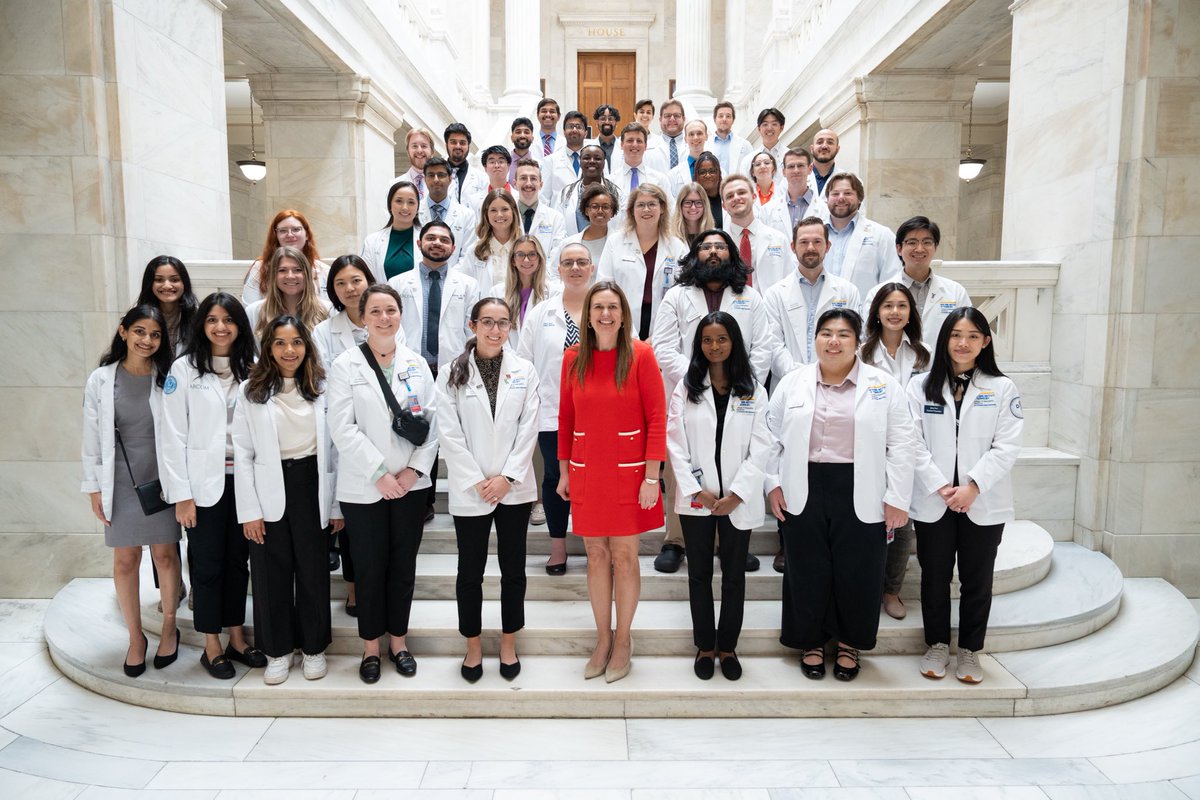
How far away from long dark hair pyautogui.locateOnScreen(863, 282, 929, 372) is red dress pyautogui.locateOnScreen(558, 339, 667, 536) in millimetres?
1317

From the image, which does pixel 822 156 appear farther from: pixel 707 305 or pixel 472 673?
pixel 472 673

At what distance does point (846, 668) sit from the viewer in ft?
14.3

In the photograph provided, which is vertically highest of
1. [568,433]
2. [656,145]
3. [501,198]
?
[656,145]

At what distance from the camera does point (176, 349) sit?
175 inches

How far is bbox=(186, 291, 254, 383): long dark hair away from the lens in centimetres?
418

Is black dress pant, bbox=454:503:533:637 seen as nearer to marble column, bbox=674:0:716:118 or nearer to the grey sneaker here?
the grey sneaker

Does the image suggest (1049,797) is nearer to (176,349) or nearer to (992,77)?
(176,349)

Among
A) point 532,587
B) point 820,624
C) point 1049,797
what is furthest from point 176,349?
point 1049,797

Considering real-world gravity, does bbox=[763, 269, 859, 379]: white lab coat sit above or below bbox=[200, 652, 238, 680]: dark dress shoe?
above

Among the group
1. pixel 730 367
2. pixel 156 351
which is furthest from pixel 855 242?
pixel 156 351

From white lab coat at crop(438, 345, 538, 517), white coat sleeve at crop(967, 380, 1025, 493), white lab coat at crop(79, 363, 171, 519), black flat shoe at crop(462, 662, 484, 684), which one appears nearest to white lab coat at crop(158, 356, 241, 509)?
white lab coat at crop(79, 363, 171, 519)

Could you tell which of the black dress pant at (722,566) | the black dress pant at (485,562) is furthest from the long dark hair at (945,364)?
the black dress pant at (485,562)

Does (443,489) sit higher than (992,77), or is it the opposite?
(992,77)

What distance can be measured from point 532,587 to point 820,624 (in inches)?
71.7
